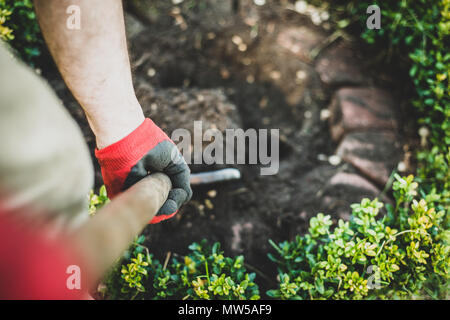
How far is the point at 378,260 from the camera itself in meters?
1.37

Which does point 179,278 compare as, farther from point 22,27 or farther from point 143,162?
point 22,27

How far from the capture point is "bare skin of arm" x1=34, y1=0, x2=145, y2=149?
1093 mm

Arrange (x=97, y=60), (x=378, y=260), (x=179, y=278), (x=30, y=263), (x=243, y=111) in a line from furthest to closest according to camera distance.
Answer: (x=243, y=111) < (x=179, y=278) < (x=378, y=260) < (x=97, y=60) < (x=30, y=263)

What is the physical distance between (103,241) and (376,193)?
1780 mm

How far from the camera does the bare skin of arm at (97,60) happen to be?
1093 millimetres

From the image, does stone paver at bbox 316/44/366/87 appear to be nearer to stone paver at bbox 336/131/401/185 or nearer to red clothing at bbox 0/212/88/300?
stone paver at bbox 336/131/401/185

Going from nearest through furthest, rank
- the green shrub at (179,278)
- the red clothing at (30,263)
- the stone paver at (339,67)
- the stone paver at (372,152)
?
the red clothing at (30,263) < the green shrub at (179,278) < the stone paver at (372,152) < the stone paver at (339,67)

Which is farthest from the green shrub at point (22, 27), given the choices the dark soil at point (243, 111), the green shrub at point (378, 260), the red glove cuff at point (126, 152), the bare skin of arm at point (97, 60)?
the green shrub at point (378, 260)

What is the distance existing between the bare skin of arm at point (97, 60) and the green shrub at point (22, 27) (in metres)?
0.93

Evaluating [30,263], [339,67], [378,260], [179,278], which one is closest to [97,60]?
[30,263]

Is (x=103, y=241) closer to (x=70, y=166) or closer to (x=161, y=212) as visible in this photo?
(x=70, y=166)

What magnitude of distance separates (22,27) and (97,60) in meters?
1.18

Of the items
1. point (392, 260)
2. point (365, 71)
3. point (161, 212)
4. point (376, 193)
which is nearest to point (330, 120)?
point (365, 71)

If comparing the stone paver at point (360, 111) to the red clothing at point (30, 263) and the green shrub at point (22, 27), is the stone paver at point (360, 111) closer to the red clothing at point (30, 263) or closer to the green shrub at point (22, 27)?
the red clothing at point (30, 263)
